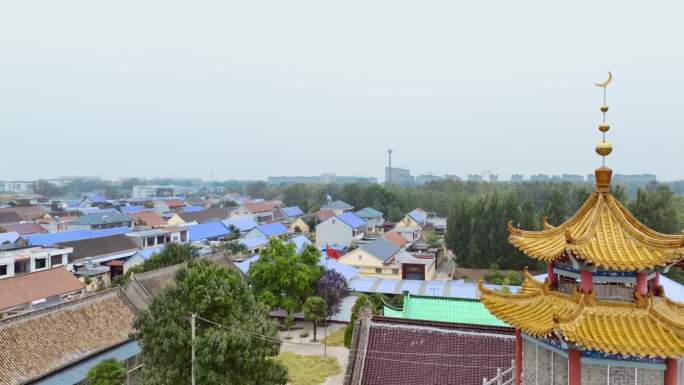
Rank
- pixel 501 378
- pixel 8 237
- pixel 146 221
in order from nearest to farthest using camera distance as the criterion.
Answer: pixel 501 378, pixel 8 237, pixel 146 221

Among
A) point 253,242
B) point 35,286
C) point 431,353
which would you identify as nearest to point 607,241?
point 431,353

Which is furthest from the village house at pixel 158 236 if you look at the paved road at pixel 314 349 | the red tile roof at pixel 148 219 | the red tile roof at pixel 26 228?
the paved road at pixel 314 349

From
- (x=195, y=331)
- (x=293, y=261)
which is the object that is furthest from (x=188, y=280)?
(x=293, y=261)

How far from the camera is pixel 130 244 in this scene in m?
59.4

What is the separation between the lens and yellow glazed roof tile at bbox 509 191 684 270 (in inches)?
352

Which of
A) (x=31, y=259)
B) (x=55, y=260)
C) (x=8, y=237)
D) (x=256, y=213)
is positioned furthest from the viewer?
(x=256, y=213)

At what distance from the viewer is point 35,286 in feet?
111

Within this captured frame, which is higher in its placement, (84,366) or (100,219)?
(100,219)

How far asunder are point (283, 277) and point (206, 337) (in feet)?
55.9

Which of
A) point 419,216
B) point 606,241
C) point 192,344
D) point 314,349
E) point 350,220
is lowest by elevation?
point 314,349

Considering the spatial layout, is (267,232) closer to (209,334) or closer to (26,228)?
(26,228)

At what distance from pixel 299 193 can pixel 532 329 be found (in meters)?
137

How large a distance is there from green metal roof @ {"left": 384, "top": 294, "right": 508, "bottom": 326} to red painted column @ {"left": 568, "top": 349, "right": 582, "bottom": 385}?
1281 cm

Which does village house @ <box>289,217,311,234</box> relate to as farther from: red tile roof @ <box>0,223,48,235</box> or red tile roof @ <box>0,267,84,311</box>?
red tile roof @ <box>0,267,84,311</box>
